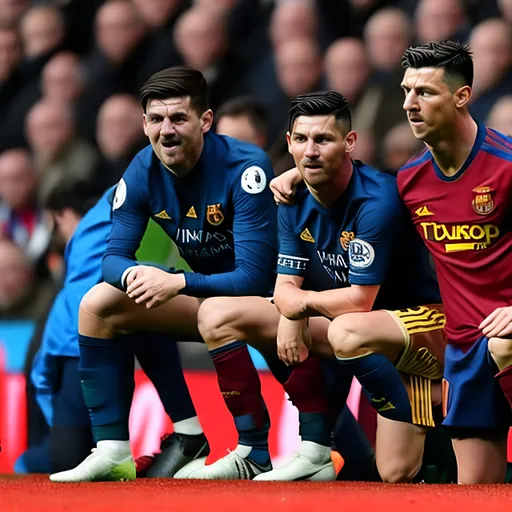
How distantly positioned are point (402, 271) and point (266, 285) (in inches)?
17.5

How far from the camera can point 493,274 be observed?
3762mm

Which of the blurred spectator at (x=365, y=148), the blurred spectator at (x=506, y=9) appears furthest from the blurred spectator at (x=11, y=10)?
the blurred spectator at (x=506, y=9)

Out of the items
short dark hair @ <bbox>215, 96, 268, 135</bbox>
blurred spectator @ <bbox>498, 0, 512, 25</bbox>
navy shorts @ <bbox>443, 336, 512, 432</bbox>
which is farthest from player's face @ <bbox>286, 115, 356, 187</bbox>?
blurred spectator @ <bbox>498, 0, 512, 25</bbox>

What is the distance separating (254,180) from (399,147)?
212cm

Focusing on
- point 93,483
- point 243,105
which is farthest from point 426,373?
point 243,105

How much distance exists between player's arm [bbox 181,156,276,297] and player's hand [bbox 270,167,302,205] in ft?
0.20

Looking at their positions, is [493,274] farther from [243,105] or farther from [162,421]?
[162,421]

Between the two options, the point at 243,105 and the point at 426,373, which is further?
the point at 243,105

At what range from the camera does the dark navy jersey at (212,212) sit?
4.06m


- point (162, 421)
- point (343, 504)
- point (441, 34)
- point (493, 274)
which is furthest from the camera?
point (441, 34)

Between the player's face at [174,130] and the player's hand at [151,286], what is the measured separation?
1.22 ft

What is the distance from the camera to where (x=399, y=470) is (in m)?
4.07

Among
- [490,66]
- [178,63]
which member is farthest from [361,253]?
[178,63]

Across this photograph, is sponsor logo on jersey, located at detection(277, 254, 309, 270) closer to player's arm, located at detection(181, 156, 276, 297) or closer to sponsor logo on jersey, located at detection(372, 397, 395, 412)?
player's arm, located at detection(181, 156, 276, 297)
